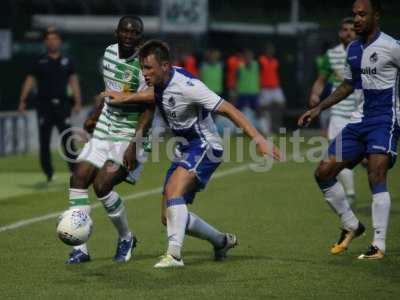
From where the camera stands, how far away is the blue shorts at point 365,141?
1095 cm

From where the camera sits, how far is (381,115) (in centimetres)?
1104

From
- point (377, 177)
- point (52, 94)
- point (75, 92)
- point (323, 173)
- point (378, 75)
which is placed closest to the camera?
point (377, 177)

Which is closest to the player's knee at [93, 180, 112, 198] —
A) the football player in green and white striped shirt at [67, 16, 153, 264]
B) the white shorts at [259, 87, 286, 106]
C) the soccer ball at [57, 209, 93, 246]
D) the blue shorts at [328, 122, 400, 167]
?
the football player in green and white striped shirt at [67, 16, 153, 264]

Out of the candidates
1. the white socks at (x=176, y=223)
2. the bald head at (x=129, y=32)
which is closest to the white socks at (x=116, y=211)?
the white socks at (x=176, y=223)

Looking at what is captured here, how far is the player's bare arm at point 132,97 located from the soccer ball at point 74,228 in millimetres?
1077

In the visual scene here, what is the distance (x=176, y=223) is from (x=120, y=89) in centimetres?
148

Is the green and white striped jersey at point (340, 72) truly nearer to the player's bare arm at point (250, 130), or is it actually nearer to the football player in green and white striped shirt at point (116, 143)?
the football player in green and white striped shirt at point (116, 143)

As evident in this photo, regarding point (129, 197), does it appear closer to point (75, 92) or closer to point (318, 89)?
point (75, 92)

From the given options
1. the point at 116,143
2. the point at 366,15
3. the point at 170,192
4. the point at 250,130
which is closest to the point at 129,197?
the point at 116,143

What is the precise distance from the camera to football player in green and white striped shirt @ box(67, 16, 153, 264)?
428 inches

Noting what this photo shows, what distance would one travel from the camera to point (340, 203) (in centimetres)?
1136

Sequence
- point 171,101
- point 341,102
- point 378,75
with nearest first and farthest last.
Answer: point 171,101 → point 378,75 → point 341,102

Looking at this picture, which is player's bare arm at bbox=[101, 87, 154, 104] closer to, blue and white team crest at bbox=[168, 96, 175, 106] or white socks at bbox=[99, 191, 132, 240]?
blue and white team crest at bbox=[168, 96, 175, 106]

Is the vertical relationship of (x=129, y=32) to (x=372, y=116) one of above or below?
above
